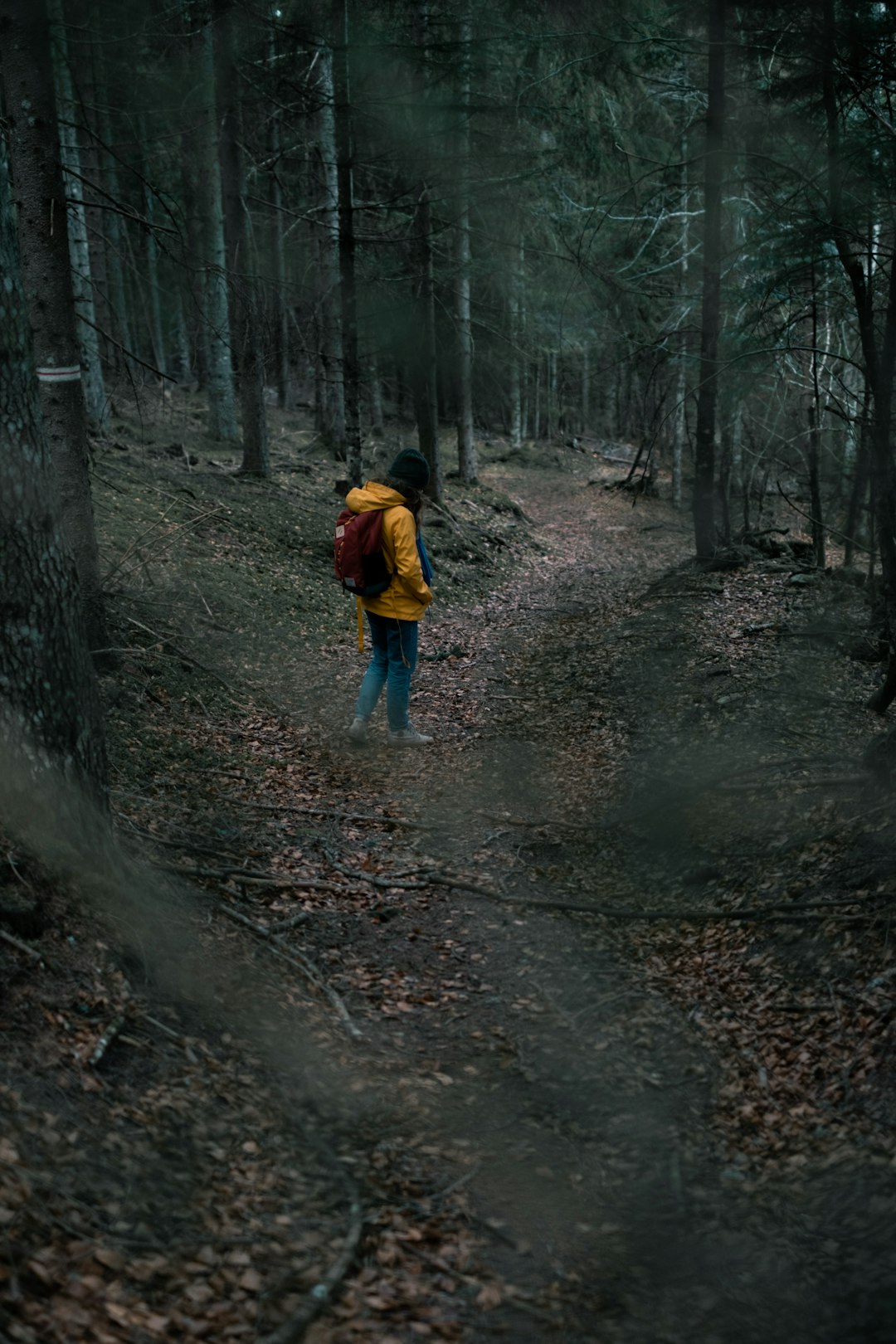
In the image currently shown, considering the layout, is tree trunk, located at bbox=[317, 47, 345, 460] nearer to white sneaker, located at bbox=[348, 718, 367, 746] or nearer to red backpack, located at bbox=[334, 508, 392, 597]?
red backpack, located at bbox=[334, 508, 392, 597]

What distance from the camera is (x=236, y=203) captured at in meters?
15.6

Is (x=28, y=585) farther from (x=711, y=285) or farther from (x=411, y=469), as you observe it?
(x=711, y=285)

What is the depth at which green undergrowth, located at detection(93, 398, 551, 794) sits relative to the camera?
331 inches

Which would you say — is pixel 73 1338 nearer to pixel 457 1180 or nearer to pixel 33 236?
pixel 457 1180

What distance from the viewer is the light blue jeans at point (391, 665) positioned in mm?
8156

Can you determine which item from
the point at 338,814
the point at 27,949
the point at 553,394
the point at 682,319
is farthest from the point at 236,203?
the point at 553,394

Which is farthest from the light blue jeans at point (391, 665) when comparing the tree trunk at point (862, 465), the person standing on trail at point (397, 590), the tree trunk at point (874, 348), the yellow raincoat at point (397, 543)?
the tree trunk at point (862, 465)

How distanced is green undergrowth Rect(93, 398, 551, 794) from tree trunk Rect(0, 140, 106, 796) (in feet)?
7.37

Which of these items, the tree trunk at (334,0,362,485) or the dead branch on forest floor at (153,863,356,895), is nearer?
the dead branch on forest floor at (153,863,356,895)

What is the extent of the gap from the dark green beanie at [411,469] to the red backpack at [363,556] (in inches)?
13.1

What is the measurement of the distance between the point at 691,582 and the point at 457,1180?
12.4m

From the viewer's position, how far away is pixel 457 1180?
353cm

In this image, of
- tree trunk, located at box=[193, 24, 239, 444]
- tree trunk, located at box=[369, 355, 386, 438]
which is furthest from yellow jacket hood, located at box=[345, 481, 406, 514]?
tree trunk, located at box=[369, 355, 386, 438]

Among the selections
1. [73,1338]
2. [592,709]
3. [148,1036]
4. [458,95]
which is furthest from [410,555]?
[458,95]
